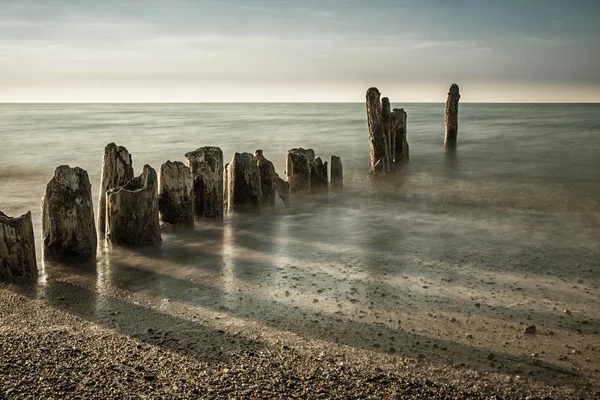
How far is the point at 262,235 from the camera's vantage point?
7.54m

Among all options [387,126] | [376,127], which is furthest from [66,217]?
[387,126]

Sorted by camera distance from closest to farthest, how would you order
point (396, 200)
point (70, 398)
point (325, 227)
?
point (70, 398) → point (325, 227) → point (396, 200)

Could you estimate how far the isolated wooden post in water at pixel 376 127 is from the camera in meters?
13.2

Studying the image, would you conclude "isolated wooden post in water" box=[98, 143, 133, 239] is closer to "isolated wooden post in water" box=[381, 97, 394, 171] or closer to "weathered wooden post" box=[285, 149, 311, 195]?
"weathered wooden post" box=[285, 149, 311, 195]

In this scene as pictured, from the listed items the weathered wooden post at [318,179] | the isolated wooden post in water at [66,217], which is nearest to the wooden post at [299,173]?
the weathered wooden post at [318,179]

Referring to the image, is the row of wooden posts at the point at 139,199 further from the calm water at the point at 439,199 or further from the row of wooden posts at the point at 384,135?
the row of wooden posts at the point at 384,135

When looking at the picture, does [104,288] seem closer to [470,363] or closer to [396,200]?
[470,363]

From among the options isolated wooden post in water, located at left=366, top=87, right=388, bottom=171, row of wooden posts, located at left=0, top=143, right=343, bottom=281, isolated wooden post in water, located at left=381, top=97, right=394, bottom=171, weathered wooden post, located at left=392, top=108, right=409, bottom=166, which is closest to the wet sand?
row of wooden posts, located at left=0, top=143, right=343, bottom=281

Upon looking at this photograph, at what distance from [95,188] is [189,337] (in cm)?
901

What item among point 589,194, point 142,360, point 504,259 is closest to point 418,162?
point 589,194

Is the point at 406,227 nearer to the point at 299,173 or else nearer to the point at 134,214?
the point at 299,173

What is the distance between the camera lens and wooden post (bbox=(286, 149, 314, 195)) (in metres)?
10.4

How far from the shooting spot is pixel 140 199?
6.42 meters

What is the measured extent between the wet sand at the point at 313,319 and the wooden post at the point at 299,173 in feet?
9.74
